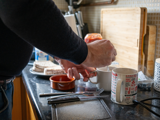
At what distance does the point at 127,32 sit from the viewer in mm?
1197

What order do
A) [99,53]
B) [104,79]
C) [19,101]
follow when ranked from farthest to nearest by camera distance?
[19,101], [104,79], [99,53]

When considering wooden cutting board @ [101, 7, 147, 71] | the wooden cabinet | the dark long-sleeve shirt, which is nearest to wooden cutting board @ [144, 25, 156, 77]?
wooden cutting board @ [101, 7, 147, 71]

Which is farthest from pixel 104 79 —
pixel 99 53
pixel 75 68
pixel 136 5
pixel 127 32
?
pixel 136 5

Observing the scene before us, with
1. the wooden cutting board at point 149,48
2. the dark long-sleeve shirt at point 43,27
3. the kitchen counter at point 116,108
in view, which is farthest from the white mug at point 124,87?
the wooden cutting board at point 149,48

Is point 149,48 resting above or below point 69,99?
above

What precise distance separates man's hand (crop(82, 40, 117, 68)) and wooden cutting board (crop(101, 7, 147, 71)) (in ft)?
1.63

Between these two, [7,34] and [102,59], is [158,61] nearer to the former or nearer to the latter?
[102,59]

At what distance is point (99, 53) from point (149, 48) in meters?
0.55

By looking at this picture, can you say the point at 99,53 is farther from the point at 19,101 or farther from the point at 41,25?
the point at 19,101

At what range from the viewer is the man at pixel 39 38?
0.41 m

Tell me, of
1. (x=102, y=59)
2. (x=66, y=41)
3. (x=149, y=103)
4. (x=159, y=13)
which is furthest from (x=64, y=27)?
(x=159, y=13)

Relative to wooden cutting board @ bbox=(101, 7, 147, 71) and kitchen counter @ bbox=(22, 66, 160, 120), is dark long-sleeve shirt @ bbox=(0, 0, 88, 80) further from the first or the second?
wooden cutting board @ bbox=(101, 7, 147, 71)

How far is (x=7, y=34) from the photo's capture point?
0.57 metres

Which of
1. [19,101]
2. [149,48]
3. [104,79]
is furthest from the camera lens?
[19,101]
